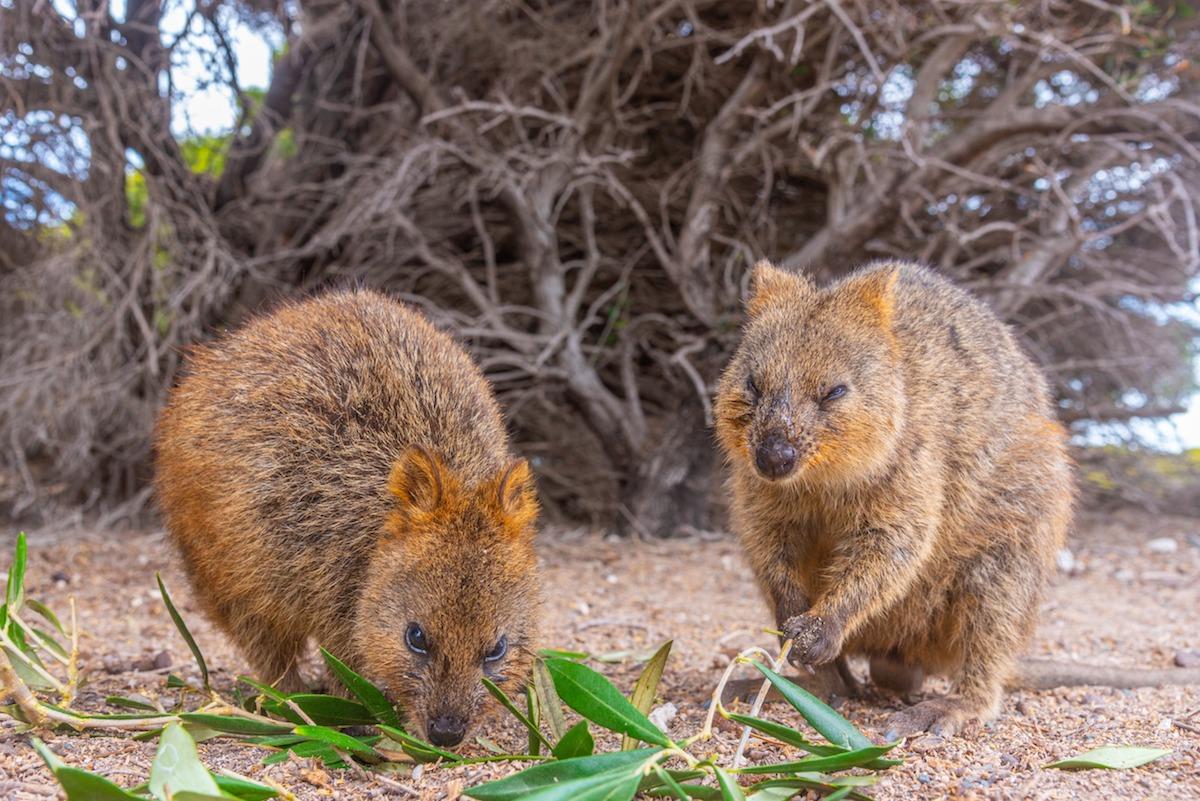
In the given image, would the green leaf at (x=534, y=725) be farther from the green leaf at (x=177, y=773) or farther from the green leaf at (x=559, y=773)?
the green leaf at (x=177, y=773)

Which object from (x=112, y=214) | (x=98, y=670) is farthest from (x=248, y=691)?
(x=112, y=214)

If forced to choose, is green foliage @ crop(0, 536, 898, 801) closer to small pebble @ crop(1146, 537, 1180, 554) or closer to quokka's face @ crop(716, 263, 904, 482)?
quokka's face @ crop(716, 263, 904, 482)

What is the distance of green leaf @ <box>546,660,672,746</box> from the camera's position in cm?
295

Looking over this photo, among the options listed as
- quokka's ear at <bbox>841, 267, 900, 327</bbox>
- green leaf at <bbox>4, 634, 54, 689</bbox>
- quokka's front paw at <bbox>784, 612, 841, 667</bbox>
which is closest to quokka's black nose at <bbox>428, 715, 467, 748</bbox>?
quokka's front paw at <bbox>784, 612, 841, 667</bbox>

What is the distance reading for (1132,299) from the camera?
8.40m

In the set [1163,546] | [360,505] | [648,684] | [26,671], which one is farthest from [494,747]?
[1163,546]

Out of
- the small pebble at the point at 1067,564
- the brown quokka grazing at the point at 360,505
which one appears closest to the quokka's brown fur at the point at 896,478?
the brown quokka grazing at the point at 360,505

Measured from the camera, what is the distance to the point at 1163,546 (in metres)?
7.79

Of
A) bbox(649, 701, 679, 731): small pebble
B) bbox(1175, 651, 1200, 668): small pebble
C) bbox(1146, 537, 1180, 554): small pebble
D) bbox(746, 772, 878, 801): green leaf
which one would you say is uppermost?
bbox(746, 772, 878, 801): green leaf

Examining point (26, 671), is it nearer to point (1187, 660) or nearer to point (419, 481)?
point (419, 481)

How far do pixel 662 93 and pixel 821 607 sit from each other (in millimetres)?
5677

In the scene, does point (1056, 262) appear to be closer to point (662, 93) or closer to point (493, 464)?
point (662, 93)

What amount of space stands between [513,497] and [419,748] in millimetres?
860

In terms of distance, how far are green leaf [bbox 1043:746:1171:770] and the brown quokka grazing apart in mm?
1672
